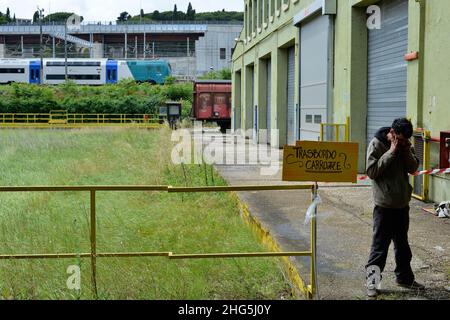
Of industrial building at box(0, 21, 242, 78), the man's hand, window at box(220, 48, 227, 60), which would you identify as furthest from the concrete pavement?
industrial building at box(0, 21, 242, 78)

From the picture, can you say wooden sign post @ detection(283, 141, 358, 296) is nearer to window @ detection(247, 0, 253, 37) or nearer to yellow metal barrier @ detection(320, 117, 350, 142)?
yellow metal barrier @ detection(320, 117, 350, 142)

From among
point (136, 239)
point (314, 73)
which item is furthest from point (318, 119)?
point (136, 239)

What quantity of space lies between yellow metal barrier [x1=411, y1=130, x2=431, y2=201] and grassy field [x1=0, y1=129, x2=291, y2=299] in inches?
126

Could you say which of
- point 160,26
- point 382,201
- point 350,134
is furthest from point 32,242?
point 160,26

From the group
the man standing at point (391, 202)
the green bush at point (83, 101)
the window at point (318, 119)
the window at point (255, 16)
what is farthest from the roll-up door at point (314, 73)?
the green bush at point (83, 101)

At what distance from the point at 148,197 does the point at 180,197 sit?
0.65 meters

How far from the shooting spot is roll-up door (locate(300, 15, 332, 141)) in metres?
17.3

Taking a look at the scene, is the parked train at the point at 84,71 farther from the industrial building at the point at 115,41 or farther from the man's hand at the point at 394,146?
the man's hand at the point at 394,146

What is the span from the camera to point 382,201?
19.7 feet

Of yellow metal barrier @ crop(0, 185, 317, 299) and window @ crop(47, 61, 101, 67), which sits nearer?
yellow metal barrier @ crop(0, 185, 317, 299)

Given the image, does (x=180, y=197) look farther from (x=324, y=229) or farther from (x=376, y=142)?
(x=376, y=142)

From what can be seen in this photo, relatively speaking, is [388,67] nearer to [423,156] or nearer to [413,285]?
[423,156]

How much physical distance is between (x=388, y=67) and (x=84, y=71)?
67.0 m

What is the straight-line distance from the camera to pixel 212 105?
46312 millimetres
